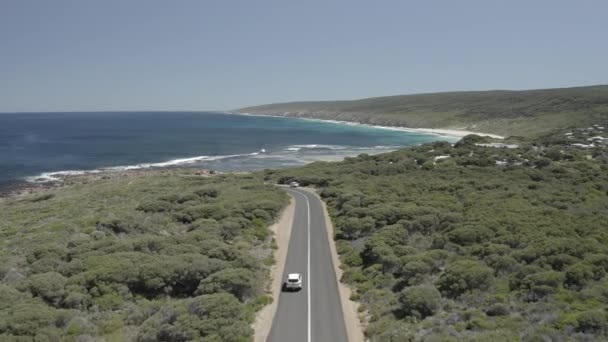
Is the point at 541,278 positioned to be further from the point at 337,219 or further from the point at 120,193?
the point at 120,193

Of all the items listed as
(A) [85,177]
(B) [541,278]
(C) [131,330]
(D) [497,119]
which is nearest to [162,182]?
(A) [85,177]

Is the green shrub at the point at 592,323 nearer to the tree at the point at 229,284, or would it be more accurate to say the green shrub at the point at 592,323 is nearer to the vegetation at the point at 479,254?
the vegetation at the point at 479,254

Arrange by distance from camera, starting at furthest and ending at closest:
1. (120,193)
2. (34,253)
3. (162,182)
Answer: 1. (162,182)
2. (120,193)
3. (34,253)

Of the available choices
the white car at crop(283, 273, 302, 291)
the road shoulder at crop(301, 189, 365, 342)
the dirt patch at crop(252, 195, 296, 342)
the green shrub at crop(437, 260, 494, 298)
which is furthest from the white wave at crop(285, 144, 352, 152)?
the green shrub at crop(437, 260, 494, 298)

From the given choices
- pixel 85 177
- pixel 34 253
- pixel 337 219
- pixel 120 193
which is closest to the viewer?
pixel 34 253

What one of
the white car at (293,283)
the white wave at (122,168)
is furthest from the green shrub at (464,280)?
the white wave at (122,168)

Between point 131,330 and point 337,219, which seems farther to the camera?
point 337,219

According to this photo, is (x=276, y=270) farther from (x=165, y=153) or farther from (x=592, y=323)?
(x=165, y=153)

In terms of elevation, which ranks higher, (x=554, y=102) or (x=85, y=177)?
(x=554, y=102)
